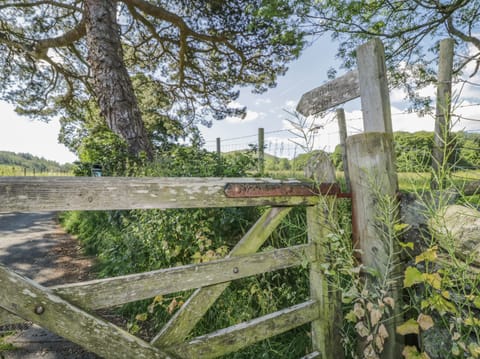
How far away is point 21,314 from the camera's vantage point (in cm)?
88

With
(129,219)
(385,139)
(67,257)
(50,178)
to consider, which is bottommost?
(67,257)

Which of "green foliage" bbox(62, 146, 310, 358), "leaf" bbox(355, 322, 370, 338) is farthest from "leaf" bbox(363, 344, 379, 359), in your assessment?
"green foliage" bbox(62, 146, 310, 358)

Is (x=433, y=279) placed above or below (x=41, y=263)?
above

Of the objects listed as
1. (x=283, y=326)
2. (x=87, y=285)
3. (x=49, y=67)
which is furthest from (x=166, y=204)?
(x=49, y=67)

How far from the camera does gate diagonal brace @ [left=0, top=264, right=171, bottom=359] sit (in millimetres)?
869

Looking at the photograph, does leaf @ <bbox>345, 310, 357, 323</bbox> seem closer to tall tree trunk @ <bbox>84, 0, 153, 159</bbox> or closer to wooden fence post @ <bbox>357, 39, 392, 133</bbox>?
wooden fence post @ <bbox>357, 39, 392, 133</bbox>

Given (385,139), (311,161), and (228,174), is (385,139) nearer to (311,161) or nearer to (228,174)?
(311,161)

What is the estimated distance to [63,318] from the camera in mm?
941

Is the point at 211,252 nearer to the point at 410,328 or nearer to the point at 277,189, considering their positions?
the point at 277,189

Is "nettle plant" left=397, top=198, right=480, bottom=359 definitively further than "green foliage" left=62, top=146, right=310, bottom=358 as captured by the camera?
No

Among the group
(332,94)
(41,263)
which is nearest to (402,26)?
(332,94)

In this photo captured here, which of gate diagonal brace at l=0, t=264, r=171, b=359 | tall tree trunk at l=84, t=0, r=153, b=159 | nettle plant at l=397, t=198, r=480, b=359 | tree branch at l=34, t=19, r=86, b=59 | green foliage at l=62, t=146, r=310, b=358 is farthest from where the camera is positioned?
tree branch at l=34, t=19, r=86, b=59

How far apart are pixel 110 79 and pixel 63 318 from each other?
562 cm

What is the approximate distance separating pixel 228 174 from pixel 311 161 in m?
A: 1.38
